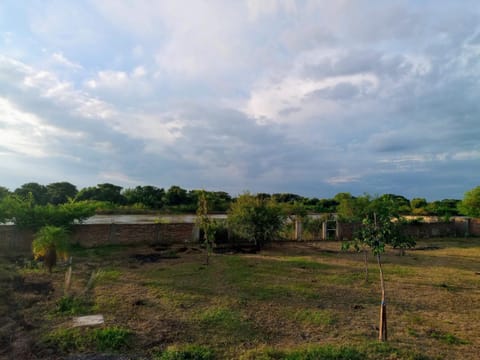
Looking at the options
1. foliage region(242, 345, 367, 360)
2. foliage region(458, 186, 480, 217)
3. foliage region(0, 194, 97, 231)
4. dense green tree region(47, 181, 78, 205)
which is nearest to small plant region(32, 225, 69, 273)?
foliage region(0, 194, 97, 231)

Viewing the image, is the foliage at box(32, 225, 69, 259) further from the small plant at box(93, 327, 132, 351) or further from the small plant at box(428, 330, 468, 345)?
the small plant at box(428, 330, 468, 345)

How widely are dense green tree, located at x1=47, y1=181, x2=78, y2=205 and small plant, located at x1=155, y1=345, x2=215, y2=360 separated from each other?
36750 millimetres

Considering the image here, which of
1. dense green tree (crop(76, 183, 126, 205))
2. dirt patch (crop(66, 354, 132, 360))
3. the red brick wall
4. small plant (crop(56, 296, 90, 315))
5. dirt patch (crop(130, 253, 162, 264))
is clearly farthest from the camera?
dense green tree (crop(76, 183, 126, 205))

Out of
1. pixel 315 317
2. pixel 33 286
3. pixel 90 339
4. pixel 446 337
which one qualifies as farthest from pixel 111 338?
pixel 446 337

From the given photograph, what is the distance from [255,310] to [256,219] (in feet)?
24.7

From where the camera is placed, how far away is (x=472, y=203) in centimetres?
1862

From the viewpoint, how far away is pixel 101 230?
12.5m

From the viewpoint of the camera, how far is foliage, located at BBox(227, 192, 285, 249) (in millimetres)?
12719

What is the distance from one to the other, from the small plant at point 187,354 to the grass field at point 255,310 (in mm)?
14

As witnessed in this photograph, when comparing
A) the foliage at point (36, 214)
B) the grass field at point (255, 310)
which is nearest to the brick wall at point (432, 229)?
the grass field at point (255, 310)

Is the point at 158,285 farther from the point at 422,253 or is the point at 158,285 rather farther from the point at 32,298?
the point at 422,253

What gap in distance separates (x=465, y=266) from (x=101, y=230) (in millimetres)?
14725

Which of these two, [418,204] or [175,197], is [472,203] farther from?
[175,197]

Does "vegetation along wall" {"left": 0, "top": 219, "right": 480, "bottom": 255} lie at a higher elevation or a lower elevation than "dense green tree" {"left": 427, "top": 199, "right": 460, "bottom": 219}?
lower
